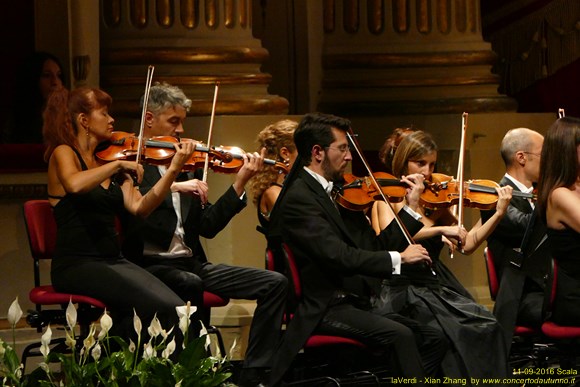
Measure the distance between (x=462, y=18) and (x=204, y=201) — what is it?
9.66ft

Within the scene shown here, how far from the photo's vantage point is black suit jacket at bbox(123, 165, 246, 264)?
543 centimetres

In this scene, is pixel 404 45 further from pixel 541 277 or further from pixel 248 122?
pixel 541 277

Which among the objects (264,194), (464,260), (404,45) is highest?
(404,45)

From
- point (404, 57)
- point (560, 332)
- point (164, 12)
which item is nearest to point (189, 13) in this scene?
point (164, 12)

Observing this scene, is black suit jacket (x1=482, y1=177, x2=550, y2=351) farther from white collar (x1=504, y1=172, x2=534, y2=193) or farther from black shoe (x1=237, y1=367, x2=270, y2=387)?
black shoe (x1=237, y1=367, x2=270, y2=387)

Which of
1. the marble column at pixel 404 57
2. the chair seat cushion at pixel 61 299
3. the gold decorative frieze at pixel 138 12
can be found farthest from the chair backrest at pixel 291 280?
the marble column at pixel 404 57

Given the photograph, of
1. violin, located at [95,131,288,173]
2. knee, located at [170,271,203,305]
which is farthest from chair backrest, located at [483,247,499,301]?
knee, located at [170,271,203,305]

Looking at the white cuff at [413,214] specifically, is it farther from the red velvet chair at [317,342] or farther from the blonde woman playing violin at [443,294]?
the red velvet chair at [317,342]

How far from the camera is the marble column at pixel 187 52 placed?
6.77 meters

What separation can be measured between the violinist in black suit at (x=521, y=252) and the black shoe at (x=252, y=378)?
0.98 m

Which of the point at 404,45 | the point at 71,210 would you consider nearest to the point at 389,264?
the point at 71,210

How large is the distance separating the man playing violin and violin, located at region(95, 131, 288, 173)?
0.06 m

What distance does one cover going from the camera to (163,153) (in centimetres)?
533

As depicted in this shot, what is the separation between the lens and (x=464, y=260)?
23.7ft
